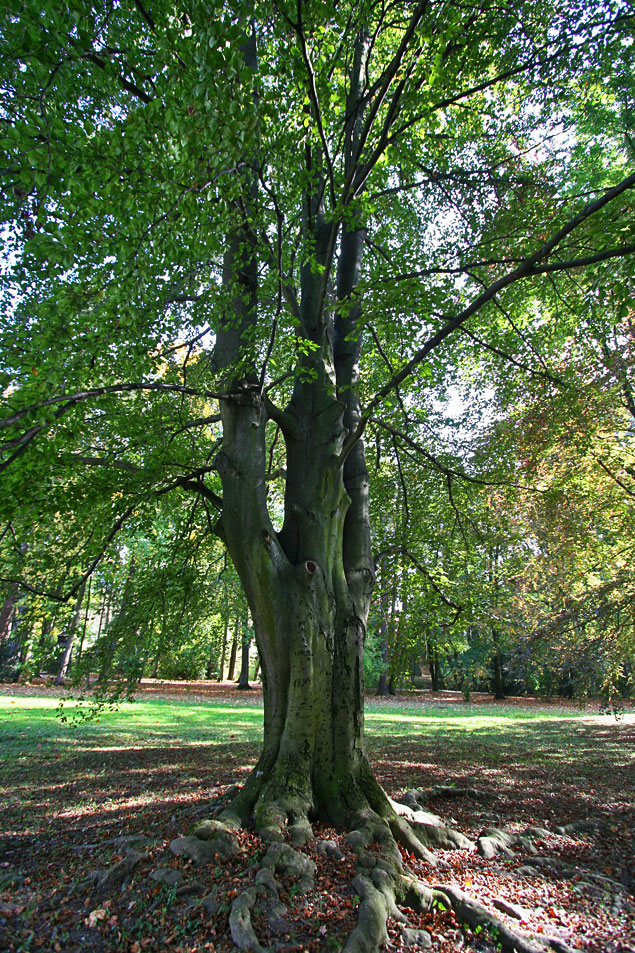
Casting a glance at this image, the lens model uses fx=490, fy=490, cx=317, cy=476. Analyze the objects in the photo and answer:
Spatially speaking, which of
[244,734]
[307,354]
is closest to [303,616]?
[307,354]

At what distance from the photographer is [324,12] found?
311cm

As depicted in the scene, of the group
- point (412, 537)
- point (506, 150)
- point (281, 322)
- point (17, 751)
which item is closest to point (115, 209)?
point (281, 322)

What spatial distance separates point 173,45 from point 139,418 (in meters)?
3.53

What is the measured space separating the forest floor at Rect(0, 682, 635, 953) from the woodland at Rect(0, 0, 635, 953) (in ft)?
0.52

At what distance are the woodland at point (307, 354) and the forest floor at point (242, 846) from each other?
0.16 meters

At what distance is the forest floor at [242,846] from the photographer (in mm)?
2748

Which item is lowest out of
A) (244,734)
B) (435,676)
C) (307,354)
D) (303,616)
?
(244,734)

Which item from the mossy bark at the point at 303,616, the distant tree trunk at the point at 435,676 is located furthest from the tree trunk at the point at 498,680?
the mossy bark at the point at 303,616

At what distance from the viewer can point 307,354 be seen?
16.1 feet

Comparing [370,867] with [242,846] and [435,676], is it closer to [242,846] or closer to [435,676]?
[242,846]

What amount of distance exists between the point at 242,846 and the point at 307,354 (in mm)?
4113

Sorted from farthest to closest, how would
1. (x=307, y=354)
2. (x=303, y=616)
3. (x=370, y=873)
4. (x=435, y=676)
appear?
(x=435, y=676) < (x=307, y=354) < (x=303, y=616) < (x=370, y=873)

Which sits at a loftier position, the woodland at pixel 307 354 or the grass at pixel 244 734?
the woodland at pixel 307 354

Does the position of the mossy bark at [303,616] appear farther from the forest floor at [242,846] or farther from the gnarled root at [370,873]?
the forest floor at [242,846]
